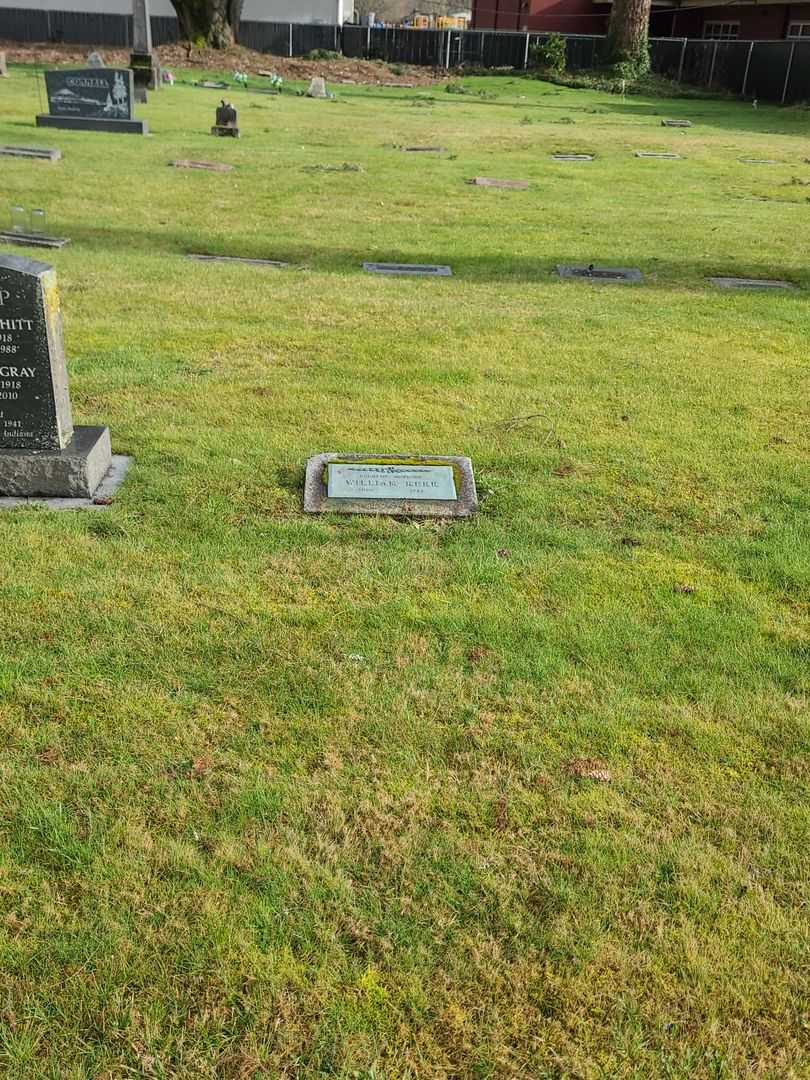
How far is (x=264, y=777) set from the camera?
3.35 meters

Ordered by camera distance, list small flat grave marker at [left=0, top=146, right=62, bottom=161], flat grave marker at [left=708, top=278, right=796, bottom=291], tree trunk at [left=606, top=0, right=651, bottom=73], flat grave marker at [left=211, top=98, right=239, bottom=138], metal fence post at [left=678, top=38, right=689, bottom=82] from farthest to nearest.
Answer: metal fence post at [left=678, top=38, right=689, bottom=82] < tree trunk at [left=606, top=0, right=651, bottom=73] < flat grave marker at [left=211, top=98, right=239, bottom=138] < small flat grave marker at [left=0, top=146, right=62, bottom=161] < flat grave marker at [left=708, top=278, right=796, bottom=291]

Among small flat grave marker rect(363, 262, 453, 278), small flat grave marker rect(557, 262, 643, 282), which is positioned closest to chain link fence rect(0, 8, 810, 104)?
small flat grave marker rect(557, 262, 643, 282)

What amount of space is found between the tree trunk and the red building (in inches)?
198

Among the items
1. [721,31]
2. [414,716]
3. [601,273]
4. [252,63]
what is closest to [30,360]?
[414,716]

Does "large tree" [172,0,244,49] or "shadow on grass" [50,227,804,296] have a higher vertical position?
"large tree" [172,0,244,49]

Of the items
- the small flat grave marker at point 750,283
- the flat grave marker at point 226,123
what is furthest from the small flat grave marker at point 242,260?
the flat grave marker at point 226,123

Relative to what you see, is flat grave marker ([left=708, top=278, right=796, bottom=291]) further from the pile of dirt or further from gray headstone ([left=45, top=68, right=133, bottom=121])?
the pile of dirt

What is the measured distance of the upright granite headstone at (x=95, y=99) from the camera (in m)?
20.5

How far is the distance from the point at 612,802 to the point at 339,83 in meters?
40.9

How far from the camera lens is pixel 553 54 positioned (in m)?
40.3

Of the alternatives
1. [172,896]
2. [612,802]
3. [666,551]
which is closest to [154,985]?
[172,896]

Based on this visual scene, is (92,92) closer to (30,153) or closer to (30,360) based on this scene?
(30,153)

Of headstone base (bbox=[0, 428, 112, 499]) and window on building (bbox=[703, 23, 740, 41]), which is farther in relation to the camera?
window on building (bbox=[703, 23, 740, 41])

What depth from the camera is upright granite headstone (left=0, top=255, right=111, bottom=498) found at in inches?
193
